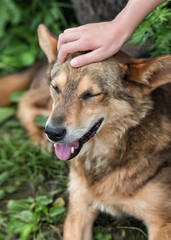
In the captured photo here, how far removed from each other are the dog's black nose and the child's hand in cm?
47

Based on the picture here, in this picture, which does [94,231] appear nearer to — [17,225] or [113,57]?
[17,225]

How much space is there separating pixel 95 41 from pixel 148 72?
44 cm

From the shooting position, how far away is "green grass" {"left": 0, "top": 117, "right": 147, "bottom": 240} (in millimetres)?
2863

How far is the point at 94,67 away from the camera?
2.37 m

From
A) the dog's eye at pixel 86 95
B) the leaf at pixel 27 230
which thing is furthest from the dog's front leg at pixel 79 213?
the dog's eye at pixel 86 95

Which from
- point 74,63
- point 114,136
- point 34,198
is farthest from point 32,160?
point 74,63

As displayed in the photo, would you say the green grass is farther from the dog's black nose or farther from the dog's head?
the dog's black nose

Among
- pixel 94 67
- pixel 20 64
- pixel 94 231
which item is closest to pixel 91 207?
pixel 94 231

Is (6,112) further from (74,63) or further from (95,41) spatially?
(95,41)

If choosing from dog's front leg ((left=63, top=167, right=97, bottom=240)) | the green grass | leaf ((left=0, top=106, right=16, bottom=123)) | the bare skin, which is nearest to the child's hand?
the bare skin

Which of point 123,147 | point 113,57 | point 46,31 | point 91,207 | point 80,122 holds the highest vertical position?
point 46,31

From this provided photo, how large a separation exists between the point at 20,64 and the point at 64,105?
269 centimetres

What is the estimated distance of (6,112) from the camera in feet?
14.3

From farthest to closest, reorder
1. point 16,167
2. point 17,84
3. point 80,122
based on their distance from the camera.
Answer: point 17,84 < point 16,167 < point 80,122
